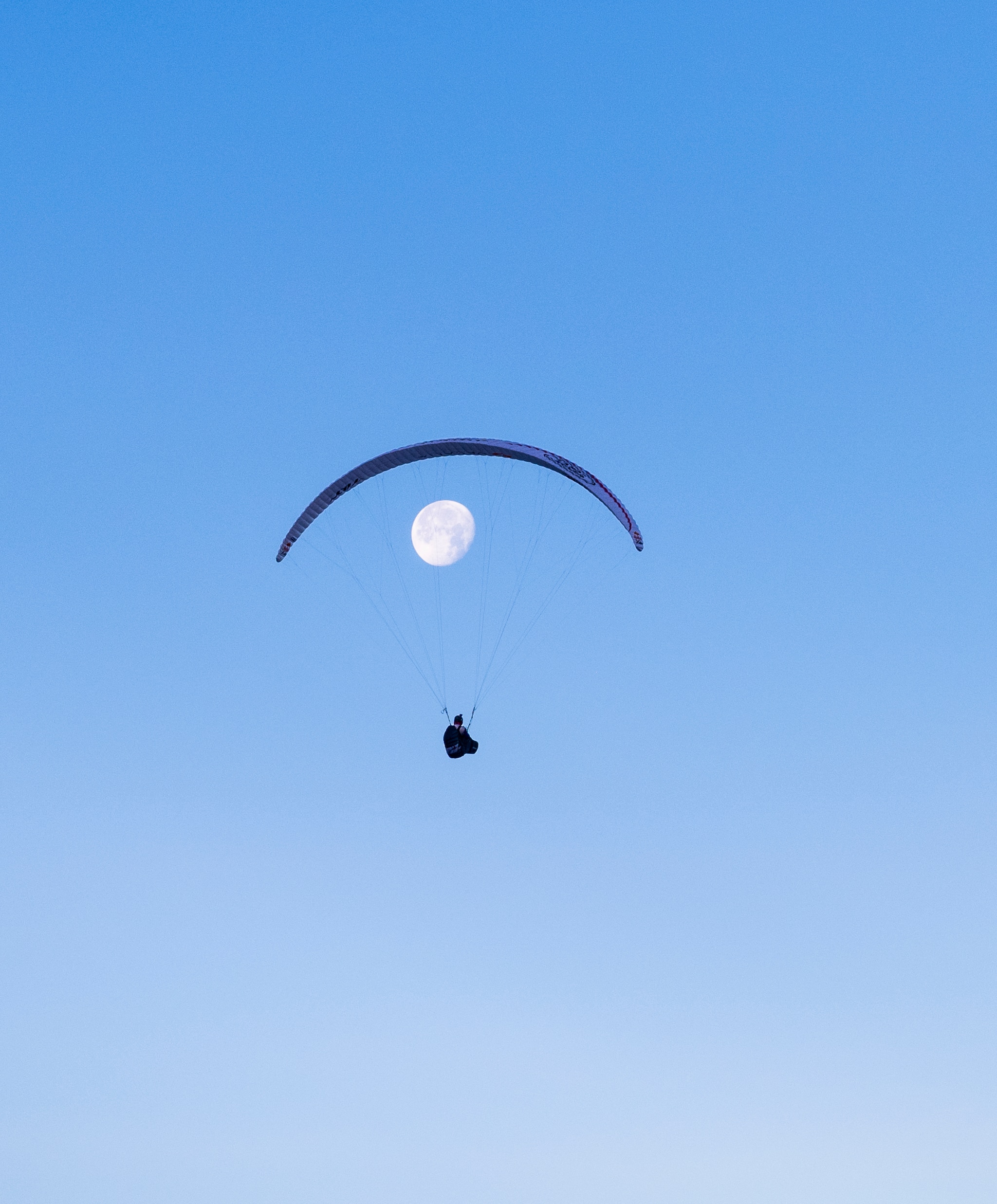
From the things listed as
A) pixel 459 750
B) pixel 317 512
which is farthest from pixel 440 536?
pixel 459 750

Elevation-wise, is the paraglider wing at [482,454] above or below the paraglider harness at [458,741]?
above

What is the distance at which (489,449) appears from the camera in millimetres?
42750

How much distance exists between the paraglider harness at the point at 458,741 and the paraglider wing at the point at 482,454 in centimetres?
726

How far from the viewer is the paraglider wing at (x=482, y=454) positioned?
4241 centimetres

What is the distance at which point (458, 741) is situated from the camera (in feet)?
141

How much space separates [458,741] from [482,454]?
843 cm

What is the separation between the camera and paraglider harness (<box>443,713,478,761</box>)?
42812mm

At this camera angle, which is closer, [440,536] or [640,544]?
[640,544]

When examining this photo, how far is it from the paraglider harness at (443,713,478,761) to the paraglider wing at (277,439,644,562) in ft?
23.8

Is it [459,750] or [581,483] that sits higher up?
[581,483]

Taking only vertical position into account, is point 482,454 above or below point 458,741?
above

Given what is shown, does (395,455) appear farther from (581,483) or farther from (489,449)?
(581,483)

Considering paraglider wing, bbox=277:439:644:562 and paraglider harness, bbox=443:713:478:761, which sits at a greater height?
paraglider wing, bbox=277:439:644:562

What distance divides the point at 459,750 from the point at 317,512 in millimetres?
8454
